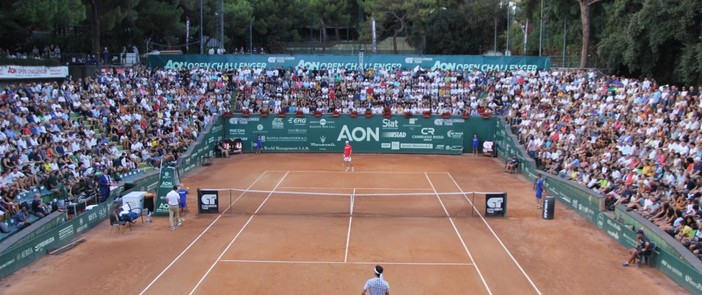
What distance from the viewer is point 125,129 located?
33438 mm

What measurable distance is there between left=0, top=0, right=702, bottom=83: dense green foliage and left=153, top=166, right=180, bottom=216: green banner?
1614cm

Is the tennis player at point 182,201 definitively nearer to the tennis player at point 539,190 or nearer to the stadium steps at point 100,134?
the stadium steps at point 100,134

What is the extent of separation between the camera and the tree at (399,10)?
229 feet

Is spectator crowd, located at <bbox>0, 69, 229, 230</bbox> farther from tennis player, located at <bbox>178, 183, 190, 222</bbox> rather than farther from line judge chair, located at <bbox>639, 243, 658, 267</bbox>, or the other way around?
line judge chair, located at <bbox>639, 243, 658, 267</bbox>

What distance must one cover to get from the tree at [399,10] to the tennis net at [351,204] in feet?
150

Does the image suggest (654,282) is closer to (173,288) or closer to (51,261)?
(173,288)

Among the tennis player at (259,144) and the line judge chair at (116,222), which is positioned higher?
the tennis player at (259,144)

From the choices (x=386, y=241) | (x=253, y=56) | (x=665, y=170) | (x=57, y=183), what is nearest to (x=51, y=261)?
(x=57, y=183)

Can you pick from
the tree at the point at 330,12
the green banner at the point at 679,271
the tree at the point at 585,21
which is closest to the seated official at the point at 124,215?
the green banner at the point at 679,271

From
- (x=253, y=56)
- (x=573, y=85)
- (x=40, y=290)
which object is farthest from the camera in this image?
(x=253, y=56)

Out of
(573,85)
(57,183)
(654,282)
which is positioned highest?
(573,85)

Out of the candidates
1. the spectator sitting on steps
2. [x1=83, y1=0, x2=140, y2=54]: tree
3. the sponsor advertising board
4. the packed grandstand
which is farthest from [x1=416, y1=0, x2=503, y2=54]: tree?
the spectator sitting on steps

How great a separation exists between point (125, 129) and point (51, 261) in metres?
16.3

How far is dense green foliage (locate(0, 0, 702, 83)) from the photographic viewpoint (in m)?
35.5
